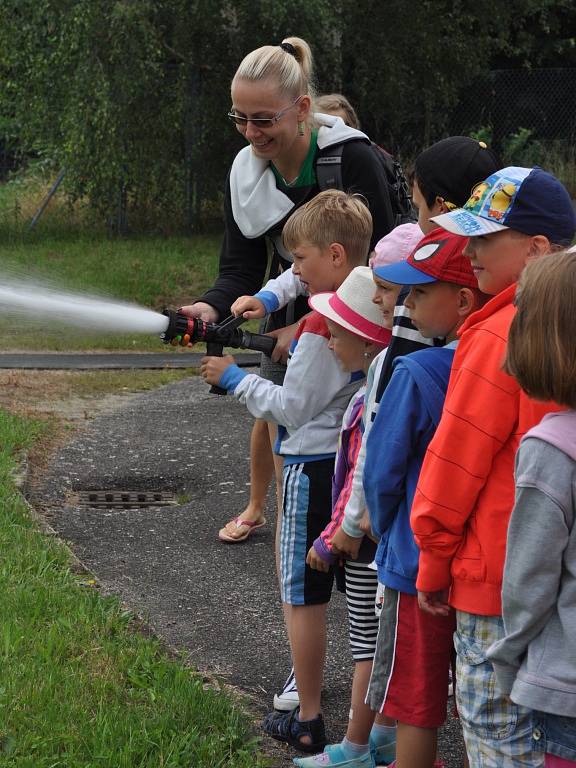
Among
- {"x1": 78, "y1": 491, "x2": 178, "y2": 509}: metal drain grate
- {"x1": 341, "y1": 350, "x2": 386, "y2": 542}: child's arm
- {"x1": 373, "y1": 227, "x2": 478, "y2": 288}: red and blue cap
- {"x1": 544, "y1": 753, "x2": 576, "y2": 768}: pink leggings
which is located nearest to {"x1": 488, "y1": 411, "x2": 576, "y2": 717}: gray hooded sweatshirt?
{"x1": 544, "y1": 753, "x2": 576, "y2": 768}: pink leggings

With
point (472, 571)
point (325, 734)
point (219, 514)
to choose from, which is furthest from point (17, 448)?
point (472, 571)

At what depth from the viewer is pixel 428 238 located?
10.2ft

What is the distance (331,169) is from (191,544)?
7.71 ft

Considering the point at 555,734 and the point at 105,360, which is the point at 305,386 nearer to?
the point at 555,734

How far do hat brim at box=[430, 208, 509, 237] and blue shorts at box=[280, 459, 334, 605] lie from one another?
47.2 inches

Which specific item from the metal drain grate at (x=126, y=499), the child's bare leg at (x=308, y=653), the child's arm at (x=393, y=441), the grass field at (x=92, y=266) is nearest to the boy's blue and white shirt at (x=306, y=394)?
the child's bare leg at (x=308, y=653)

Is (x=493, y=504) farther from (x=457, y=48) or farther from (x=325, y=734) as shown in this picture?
(x=457, y=48)

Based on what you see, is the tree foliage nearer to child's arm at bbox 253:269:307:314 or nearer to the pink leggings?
child's arm at bbox 253:269:307:314

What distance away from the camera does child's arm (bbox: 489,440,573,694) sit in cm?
234

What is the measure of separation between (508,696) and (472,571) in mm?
292

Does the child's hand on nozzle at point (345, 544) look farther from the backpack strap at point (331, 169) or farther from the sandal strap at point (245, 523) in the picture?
the sandal strap at point (245, 523)

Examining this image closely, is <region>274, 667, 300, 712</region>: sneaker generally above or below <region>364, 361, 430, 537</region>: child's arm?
below

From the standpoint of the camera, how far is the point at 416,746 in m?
3.12

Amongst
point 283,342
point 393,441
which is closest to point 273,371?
point 283,342
